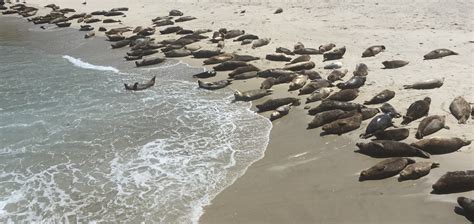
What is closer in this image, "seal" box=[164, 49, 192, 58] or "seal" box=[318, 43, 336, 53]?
"seal" box=[318, 43, 336, 53]

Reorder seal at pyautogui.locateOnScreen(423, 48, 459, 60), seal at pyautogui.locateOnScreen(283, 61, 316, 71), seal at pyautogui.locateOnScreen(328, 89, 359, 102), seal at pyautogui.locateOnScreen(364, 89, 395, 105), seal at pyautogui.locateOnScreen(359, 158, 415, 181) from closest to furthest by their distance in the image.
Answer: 1. seal at pyautogui.locateOnScreen(359, 158, 415, 181)
2. seal at pyautogui.locateOnScreen(364, 89, 395, 105)
3. seal at pyautogui.locateOnScreen(328, 89, 359, 102)
4. seal at pyautogui.locateOnScreen(423, 48, 459, 60)
5. seal at pyautogui.locateOnScreen(283, 61, 316, 71)

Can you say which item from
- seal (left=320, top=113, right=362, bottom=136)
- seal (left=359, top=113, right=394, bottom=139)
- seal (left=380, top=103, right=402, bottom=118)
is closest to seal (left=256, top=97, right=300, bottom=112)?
seal (left=320, top=113, right=362, bottom=136)

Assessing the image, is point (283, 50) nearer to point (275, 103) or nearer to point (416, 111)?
point (275, 103)

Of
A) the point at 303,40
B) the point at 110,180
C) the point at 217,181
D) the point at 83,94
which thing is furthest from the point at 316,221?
the point at 303,40

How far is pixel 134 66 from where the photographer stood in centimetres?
1694

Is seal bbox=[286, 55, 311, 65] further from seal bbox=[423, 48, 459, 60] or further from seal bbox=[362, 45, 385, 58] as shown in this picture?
seal bbox=[423, 48, 459, 60]

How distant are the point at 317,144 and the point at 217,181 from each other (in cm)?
231

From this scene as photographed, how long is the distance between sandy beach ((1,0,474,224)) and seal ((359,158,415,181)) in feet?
0.37

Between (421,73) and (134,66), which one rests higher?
(421,73)

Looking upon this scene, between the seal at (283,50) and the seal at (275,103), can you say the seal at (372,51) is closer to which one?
the seal at (283,50)

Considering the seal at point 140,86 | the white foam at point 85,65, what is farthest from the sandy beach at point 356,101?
the seal at point 140,86

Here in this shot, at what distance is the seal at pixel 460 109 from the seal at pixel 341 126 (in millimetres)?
1931

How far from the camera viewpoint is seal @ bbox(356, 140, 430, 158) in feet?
27.7

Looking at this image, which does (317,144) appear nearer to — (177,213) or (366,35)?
(177,213)
